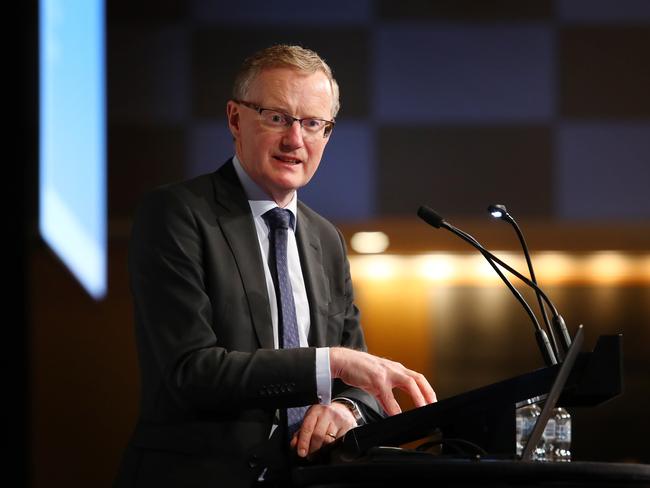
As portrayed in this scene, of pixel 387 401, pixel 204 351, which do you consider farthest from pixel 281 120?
pixel 387 401

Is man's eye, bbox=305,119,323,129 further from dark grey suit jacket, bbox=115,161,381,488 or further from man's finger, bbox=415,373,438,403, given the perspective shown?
man's finger, bbox=415,373,438,403

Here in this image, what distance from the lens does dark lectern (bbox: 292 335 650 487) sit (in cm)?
→ 130

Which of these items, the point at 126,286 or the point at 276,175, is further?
the point at 126,286

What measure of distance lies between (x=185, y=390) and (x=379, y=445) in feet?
1.01

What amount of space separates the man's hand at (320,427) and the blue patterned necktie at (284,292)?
0.13 feet

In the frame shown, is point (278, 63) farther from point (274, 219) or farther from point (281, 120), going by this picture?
point (274, 219)

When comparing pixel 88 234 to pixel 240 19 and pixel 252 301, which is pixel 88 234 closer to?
pixel 240 19

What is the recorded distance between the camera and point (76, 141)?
3.63 metres

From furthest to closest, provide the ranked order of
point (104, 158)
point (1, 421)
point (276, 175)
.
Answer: point (104, 158)
point (276, 175)
point (1, 421)

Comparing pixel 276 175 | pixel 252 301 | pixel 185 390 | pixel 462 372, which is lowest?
pixel 462 372

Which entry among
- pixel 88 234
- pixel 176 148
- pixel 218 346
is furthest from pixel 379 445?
pixel 176 148

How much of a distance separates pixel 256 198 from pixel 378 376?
46cm

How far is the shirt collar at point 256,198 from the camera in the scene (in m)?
1.81

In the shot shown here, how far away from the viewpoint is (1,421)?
106 cm
